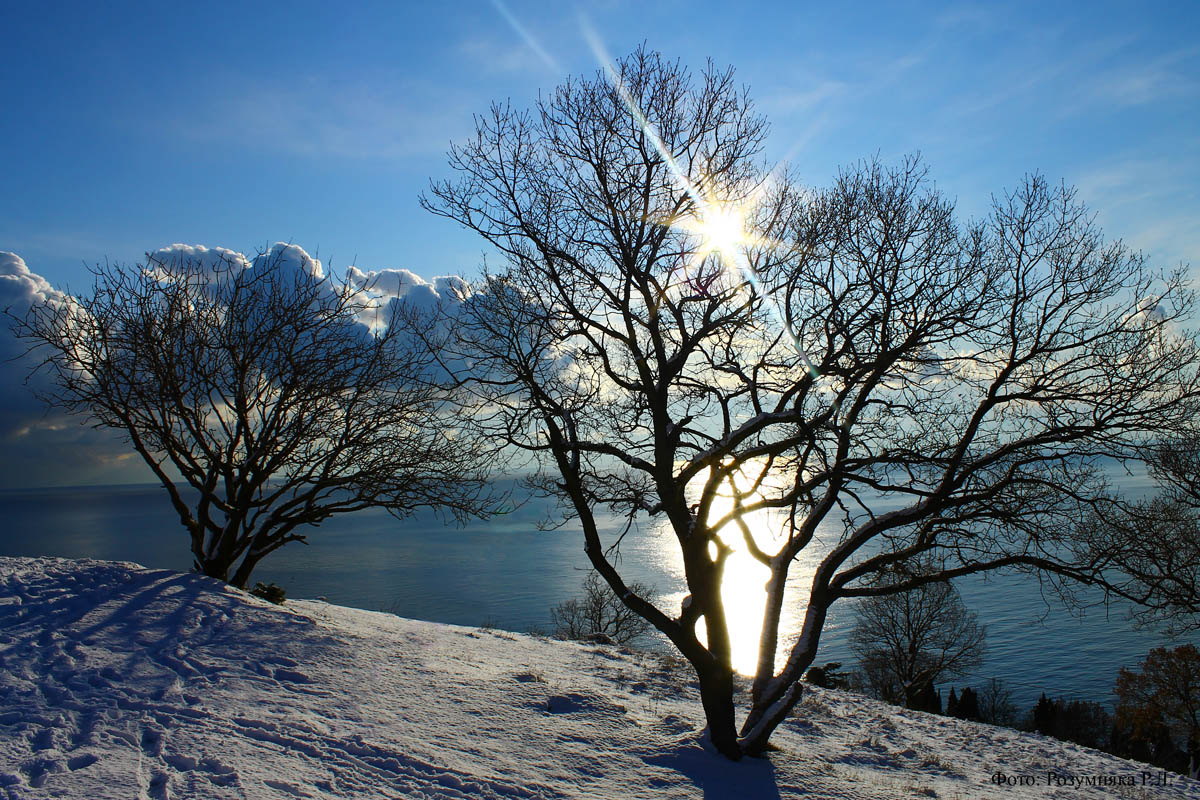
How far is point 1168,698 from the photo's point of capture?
3080 centimetres

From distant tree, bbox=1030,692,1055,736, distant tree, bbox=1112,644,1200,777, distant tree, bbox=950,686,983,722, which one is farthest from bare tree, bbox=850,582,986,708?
distant tree, bbox=1112,644,1200,777

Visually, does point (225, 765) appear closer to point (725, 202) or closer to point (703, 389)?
point (703, 389)

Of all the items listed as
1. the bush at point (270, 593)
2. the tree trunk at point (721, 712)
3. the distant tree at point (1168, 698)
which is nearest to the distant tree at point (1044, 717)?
the distant tree at point (1168, 698)

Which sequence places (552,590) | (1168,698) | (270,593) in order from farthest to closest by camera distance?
(552,590) < (1168,698) < (270,593)

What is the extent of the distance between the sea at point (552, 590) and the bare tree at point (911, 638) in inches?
264

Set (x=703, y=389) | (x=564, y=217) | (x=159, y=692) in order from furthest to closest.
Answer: (x=703, y=389) → (x=564, y=217) → (x=159, y=692)

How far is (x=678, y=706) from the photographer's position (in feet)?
34.2

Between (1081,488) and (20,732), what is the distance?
43.5 feet

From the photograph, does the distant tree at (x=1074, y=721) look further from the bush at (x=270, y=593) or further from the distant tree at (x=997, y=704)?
the bush at (x=270, y=593)

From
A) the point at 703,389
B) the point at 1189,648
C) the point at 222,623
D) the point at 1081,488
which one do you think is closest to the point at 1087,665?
the point at 1189,648

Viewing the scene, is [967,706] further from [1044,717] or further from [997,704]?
[997,704]

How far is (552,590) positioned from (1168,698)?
5575 cm

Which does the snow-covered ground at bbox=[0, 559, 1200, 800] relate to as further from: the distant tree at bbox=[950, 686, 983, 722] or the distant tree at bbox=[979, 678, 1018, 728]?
the distant tree at bbox=[979, 678, 1018, 728]

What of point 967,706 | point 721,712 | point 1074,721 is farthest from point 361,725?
point 1074,721
